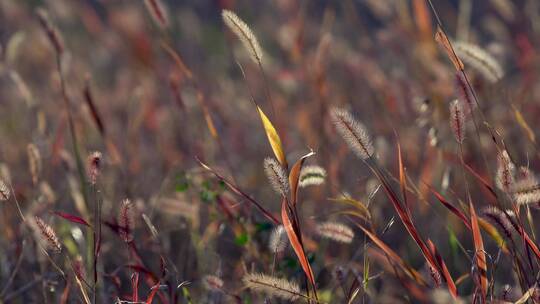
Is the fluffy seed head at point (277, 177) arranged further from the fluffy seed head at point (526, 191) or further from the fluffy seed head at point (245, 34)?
the fluffy seed head at point (526, 191)

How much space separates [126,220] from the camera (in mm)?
1426

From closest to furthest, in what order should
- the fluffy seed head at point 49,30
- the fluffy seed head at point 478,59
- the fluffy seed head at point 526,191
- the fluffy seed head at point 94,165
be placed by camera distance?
1. the fluffy seed head at point 526,191
2. the fluffy seed head at point 94,165
3. the fluffy seed head at point 478,59
4. the fluffy seed head at point 49,30

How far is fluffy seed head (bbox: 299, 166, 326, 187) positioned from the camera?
148 cm

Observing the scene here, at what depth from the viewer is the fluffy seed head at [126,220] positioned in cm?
141

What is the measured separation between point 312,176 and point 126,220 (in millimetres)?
396

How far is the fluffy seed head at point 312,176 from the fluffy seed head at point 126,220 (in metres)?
0.35

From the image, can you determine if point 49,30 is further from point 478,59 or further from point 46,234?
point 478,59

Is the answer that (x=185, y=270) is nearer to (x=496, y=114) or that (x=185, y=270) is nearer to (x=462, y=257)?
(x=462, y=257)

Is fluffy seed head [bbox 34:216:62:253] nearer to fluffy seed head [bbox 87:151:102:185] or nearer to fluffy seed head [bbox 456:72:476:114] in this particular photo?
fluffy seed head [bbox 87:151:102:185]

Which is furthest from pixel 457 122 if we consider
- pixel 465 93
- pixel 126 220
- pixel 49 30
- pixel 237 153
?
pixel 237 153

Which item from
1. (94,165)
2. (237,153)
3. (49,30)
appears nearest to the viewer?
(94,165)

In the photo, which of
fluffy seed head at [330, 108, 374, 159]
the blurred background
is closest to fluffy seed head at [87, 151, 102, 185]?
the blurred background

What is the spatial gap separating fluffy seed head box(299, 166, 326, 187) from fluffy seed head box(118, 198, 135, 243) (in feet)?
1.15

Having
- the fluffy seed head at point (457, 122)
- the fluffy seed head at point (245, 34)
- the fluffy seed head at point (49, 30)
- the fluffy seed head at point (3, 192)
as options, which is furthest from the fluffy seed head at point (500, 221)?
the fluffy seed head at point (49, 30)
